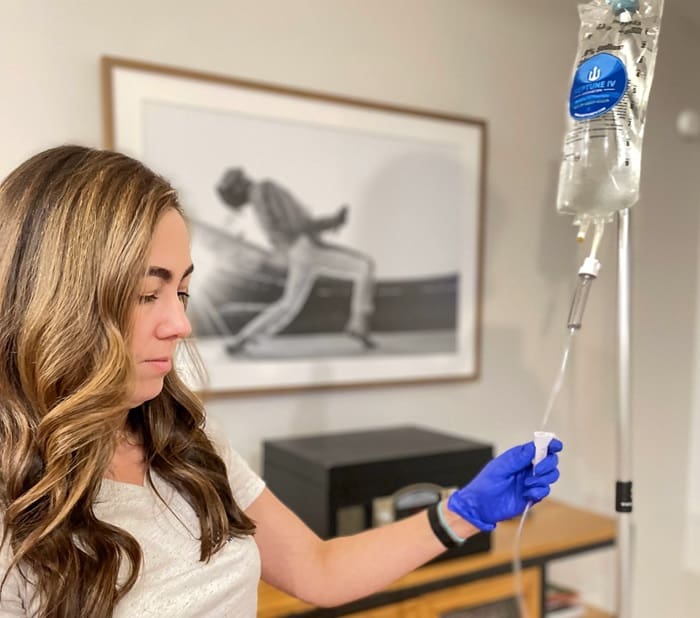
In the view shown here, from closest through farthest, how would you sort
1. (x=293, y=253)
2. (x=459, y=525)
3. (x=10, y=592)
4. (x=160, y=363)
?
(x=10, y=592) → (x=160, y=363) → (x=459, y=525) → (x=293, y=253)

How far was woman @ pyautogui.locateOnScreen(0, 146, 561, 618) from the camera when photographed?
817mm

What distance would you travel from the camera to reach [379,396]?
187 cm

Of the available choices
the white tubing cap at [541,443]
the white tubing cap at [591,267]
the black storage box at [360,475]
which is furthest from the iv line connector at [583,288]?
the black storage box at [360,475]

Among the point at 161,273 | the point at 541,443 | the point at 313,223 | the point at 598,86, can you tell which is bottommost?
the point at 541,443

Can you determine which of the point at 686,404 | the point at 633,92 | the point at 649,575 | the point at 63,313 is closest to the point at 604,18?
the point at 633,92

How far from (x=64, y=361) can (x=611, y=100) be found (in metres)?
0.73

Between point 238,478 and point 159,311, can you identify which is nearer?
point 159,311

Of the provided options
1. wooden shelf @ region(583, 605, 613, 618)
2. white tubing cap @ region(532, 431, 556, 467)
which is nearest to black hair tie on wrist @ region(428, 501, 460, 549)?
white tubing cap @ region(532, 431, 556, 467)

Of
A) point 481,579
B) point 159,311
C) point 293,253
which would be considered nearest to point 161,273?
point 159,311

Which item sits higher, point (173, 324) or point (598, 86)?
point (598, 86)

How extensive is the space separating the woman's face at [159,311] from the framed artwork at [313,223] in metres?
0.51

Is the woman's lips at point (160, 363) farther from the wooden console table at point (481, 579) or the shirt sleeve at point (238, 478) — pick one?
the wooden console table at point (481, 579)

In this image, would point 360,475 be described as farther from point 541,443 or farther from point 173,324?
point 173,324

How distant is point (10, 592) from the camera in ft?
2.64
